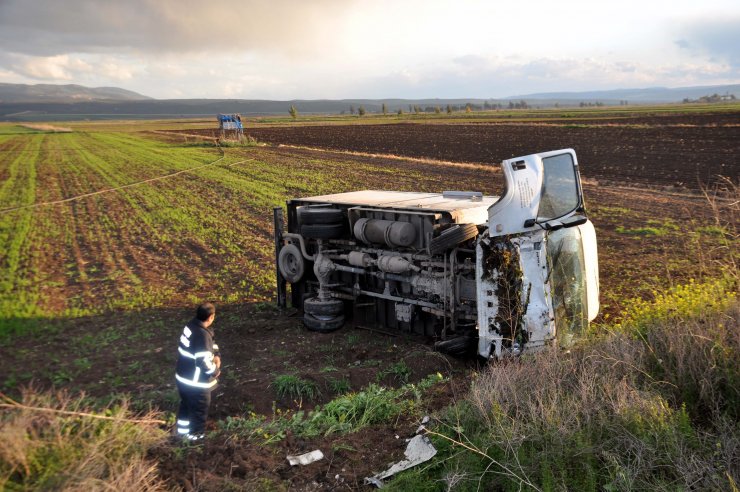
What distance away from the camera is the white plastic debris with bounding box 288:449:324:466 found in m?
4.48

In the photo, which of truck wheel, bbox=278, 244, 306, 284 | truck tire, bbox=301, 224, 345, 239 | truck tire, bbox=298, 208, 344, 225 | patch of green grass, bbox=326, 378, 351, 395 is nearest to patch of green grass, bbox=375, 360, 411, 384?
patch of green grass, bbox=326, 378, 351, 395

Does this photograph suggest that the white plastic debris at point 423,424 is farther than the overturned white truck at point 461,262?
No

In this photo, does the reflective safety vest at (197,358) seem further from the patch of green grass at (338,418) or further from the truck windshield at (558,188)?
the truck windshield at (558,188)

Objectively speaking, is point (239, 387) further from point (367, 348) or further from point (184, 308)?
point (184, 308)

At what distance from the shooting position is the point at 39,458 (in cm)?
346

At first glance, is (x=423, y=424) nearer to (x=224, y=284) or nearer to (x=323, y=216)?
(x=323, y=216)

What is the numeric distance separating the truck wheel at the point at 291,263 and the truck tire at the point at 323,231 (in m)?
0.90

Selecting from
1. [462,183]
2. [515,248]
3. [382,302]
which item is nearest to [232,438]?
[515,248]

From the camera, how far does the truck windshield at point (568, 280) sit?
6.77 meters

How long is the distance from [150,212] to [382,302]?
41.9 ft

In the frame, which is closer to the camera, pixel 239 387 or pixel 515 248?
pixel 515 248

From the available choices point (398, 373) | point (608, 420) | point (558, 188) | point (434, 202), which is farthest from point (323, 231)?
point (608, 420)

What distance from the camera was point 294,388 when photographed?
22.8 ft

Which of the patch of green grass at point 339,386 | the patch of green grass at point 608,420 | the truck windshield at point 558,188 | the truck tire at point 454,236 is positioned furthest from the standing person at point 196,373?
the truck windshield at point 558,188
